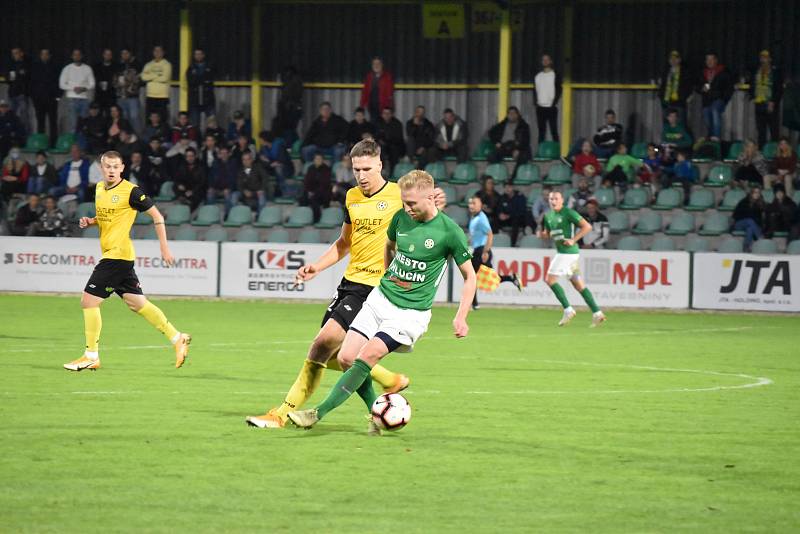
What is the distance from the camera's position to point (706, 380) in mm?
14477

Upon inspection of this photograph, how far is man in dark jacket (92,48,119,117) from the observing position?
106ft

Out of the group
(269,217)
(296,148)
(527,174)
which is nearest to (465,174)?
(527,174)

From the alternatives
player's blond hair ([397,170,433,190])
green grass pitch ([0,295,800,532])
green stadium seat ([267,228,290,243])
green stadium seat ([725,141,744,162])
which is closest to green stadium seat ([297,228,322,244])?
green stadium seat ([267,228,290,243])

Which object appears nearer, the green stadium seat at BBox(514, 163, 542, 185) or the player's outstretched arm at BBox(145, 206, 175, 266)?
the player's outstretched arm at BBox(145, 206, 175, 266)

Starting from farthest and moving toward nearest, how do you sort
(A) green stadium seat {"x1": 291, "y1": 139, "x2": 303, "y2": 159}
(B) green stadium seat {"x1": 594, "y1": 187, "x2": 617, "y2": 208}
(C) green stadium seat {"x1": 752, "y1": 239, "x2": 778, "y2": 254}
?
(A) green stadium seat {"x1": 291, "y1": 139, "x2": 303, "y2": 159}, (B) green stadium seat {"x1": 594, "y1": 187, "x2": 617, "y2": 208}, (C) green stadium seat {"x1": 752, "y1": 239, "x2": 778, "y2": 254}

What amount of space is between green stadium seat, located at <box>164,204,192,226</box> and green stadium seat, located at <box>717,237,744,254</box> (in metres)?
11.5

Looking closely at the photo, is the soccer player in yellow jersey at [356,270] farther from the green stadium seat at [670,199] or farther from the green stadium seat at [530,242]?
the green stadium seat at [670,199]

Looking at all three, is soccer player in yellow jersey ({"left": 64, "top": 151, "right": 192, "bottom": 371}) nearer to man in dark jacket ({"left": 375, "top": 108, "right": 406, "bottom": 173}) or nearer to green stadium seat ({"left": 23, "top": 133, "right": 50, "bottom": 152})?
man in dark jacket ({"left": 375, "top": 108, "right": 406, "bottom": 173})

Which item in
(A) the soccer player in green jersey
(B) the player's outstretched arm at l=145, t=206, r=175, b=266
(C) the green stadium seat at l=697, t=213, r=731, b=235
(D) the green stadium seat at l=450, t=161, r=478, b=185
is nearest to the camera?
(A) the soccer player in green jersey

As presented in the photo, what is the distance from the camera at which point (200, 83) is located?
32.0m

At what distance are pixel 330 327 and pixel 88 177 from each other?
2177cm

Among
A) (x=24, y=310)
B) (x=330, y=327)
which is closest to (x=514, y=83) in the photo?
(x=24, y=310)

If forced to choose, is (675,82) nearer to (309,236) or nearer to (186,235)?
(309,236)

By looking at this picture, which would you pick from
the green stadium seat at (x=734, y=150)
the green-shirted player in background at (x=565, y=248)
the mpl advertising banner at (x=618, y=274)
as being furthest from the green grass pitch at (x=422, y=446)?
the green stadium seat at (x=734, y=150)
